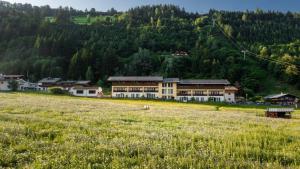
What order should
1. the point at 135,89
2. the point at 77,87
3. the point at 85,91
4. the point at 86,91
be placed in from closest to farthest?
the point at 135,89 → the point at 86,91 → the point at 85,91 → the point at 77,87

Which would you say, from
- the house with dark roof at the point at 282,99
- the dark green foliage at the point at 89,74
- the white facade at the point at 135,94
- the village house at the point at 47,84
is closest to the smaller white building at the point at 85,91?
the white facade at the point at 135,94

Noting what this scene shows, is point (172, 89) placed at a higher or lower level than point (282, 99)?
higher

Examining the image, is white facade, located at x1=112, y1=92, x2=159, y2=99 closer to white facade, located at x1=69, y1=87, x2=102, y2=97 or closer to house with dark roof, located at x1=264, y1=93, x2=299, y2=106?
white facade, located at x1=69, y1=87, x2=102, y2=97

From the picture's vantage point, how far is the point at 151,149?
14.6 metres

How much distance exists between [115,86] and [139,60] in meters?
48.0

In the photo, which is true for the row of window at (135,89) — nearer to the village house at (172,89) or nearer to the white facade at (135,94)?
the village house at (172,89)

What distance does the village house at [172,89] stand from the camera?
122 meters

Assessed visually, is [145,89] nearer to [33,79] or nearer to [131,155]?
[33,79]

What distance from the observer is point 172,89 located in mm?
125938

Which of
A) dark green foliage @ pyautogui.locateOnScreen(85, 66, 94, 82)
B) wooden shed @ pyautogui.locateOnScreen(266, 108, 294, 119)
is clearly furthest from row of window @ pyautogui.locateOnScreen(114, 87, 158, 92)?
wooden shed @ pyautogui.locateOnScreen(266, 108, 294, 119)

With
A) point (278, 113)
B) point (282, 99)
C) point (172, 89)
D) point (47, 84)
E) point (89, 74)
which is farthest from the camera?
point (89, 74)

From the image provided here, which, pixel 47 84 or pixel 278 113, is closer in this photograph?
pixel 278 113

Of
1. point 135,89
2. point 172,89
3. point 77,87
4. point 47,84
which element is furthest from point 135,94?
point 47,84

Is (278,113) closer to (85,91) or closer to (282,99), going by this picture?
(282,99)
